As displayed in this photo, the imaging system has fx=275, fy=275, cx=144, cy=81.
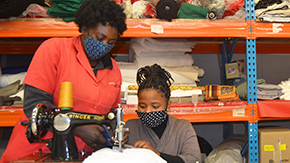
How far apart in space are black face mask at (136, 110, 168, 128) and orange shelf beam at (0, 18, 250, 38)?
0.83m

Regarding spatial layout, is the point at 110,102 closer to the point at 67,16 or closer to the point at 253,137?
the point at 67,16

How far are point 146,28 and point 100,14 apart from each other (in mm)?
792

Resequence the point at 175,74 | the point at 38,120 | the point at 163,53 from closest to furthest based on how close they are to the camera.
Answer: the point at 38,120 → the point at 175,74 → the point at 163,53

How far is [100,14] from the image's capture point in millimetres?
1393

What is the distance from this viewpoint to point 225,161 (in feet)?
7.38

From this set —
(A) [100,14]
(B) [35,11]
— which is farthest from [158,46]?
(A) [100,14]

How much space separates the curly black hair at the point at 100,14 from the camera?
4.56ft

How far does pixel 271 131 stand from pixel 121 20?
1557 mm

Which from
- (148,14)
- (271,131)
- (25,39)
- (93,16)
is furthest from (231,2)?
(25,39)

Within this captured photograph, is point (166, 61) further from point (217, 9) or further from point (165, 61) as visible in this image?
point (217, 9)

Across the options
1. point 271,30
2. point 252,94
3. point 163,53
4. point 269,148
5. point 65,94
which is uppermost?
point 271,30

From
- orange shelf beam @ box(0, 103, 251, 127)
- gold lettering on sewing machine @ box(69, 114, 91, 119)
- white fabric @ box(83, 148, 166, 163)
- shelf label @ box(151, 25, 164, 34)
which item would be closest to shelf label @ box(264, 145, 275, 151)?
orange shelf beam @ box(0, 103, 251, 127)

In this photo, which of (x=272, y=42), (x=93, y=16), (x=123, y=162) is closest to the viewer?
(x=123, y=162)

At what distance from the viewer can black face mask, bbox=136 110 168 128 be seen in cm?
148
